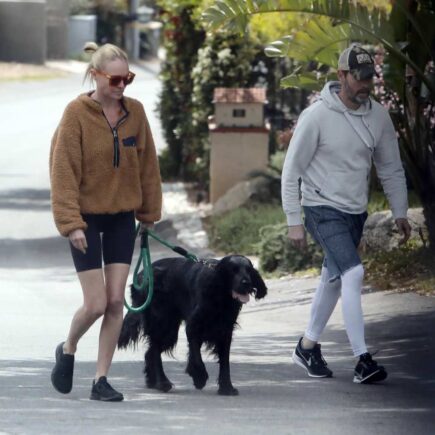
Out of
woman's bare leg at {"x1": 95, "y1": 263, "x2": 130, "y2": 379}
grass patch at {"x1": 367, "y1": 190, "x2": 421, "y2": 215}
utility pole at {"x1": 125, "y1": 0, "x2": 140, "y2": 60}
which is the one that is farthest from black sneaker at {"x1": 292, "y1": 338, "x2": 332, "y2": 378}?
utility pole at {"x1": 125, "y1": 0, "x2": 140, "y2": 60}

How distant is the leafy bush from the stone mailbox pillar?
4521 mm

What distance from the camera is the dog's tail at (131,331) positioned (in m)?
8.82

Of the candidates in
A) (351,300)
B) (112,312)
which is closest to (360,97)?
(351,300)

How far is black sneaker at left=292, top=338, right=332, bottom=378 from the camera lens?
359 inches

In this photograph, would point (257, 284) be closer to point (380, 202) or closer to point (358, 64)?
point (358, 64)

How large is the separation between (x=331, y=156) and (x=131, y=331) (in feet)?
5.18

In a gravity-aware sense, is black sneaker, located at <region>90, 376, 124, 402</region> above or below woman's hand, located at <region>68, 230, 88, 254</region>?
below

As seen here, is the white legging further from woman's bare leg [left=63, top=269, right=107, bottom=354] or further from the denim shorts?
woman's bare leg [left=63, top=269, right=107, bottom=354]

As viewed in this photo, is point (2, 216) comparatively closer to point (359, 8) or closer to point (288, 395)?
point (359, 8)


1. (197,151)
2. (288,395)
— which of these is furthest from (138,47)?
(288,395)

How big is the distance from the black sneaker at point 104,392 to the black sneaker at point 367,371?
1.56 m

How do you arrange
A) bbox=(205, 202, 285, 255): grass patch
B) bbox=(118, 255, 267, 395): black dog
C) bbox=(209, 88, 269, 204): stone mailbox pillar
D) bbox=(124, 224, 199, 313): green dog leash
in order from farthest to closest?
1. bbox=(209, 88, 269, 204): stone mailbox pillar
2. bbox=(205, 202, 285, 255): grass patch
3. bbox=(124, 224, 199, 313): green dog leash
4. bbox=(118, 255, 267, 395): black dog

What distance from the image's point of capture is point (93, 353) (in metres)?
10.3

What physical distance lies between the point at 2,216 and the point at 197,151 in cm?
309
